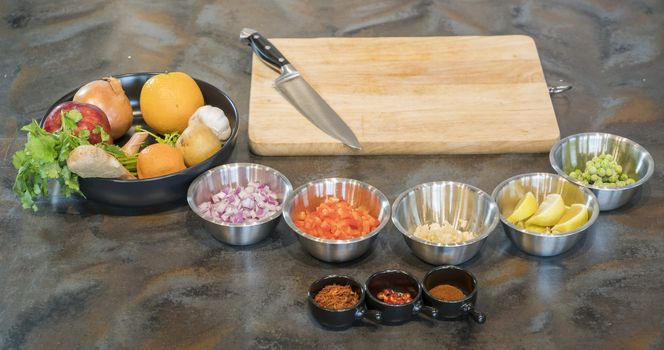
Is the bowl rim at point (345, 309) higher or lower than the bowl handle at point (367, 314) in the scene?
higher

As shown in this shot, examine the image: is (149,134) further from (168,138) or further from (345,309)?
(345,309)

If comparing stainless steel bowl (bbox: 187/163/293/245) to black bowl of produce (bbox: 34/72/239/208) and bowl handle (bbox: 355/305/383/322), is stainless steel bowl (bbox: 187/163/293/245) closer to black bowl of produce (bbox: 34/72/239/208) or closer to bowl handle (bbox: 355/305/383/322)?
black bowl of produce (bbox: 34/72/239/208)

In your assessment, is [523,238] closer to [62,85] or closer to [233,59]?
[233,59]

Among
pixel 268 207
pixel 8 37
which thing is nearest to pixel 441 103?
pixel 268 207

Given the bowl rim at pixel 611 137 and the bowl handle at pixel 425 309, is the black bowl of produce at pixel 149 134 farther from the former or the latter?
the bowl rim at pixel 611 137

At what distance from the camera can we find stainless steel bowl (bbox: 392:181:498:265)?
6.09 feet

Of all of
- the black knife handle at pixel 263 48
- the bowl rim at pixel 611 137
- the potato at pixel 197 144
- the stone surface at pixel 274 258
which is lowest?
the stone surface at pixel 274 258

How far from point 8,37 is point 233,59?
0.70m

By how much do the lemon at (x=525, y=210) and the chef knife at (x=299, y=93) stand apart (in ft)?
1.41

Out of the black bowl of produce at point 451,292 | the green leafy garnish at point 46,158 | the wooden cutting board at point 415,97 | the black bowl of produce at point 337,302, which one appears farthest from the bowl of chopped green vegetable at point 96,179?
the black bowl of produce at point 451,292

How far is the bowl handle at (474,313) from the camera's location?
1.64 meters

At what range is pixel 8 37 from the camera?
263 cm

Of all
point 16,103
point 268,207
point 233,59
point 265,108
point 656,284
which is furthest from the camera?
point 233,59

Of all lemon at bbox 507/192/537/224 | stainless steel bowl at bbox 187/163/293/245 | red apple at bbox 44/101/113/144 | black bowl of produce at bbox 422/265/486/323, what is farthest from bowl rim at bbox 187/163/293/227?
lemon at bbox 507/192/537/224
